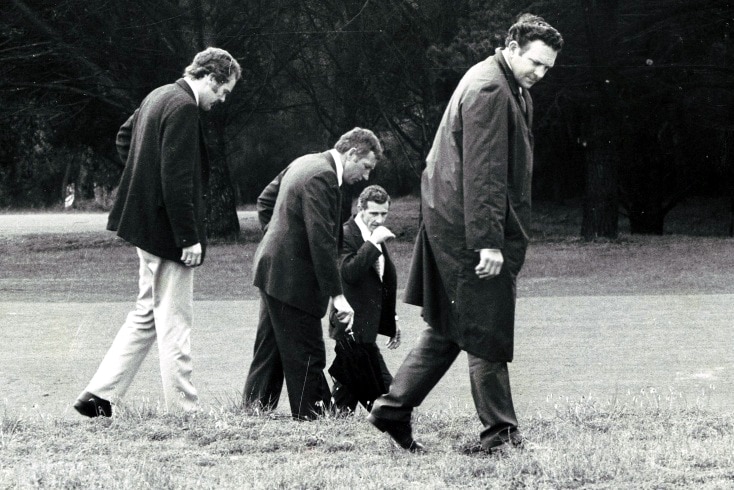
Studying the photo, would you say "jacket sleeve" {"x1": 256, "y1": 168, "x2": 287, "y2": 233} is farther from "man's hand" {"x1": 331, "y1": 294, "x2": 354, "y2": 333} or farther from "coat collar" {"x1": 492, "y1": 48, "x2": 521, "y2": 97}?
"coat collar" {"x1": 492, "y1": 48, "x2": 521, "y2": 97}

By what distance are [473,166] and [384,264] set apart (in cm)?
218

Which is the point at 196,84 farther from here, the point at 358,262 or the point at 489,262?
the point at 489,262

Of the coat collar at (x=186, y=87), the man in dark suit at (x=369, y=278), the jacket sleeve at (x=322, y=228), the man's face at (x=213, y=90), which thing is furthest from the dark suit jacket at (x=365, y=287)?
the coat collar at (x=186, y=87)

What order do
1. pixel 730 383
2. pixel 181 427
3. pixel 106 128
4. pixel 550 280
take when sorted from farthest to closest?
pixel 106 128 → pixel 550 280 → pixel 730 383 → pixel 181 427

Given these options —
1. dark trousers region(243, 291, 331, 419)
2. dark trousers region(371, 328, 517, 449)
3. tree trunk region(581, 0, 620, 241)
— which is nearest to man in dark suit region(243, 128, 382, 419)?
dark trousers region(243, 291, 331, 419)

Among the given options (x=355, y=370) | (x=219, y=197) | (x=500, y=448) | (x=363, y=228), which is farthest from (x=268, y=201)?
(x=219, y=197)

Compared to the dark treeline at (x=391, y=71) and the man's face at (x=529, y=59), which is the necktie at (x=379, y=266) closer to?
the man's face at (x=529, y=59)

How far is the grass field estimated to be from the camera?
4465 mm

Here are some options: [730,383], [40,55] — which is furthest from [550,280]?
[40,55]

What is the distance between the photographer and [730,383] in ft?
24.8

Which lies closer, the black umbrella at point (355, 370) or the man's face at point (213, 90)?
the man's face at point (213, 90)

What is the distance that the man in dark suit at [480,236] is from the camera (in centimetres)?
488

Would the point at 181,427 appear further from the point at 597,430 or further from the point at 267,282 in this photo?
the point at 597,430

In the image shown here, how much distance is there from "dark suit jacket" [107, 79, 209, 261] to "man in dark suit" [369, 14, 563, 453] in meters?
1.45
